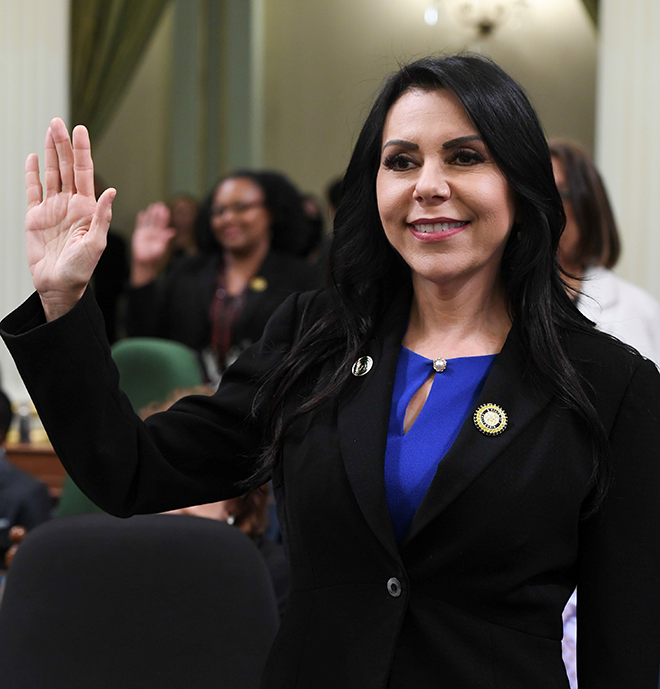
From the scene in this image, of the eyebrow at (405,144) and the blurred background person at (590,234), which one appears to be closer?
the eyebrow at (405,144)

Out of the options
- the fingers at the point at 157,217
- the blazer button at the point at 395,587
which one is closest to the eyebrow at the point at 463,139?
the blazer button at the point at 395,587

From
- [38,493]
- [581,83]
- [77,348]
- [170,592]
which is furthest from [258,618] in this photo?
[581,83]

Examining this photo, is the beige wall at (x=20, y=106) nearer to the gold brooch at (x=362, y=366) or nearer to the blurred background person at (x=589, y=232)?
the blurred background person at (x=589, y=232)

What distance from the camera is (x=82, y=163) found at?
119cm

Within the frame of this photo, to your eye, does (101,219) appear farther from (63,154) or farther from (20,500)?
(20,500)

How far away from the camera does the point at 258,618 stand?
148 centimetres

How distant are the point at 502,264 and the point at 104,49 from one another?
22.4ft

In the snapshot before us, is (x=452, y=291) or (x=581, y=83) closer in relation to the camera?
(x=452, y=291)

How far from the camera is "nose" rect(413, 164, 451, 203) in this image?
118cm

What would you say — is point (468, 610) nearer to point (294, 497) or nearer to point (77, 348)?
point (294, 497)

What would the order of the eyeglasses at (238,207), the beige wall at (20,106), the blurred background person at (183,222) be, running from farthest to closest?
the blurred background person at (183,222)
the beige wall at (20,106)
the eyeglasses at (238,207)

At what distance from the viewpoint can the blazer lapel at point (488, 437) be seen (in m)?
1.12

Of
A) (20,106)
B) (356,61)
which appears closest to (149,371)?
(20,106)

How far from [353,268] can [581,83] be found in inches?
285
